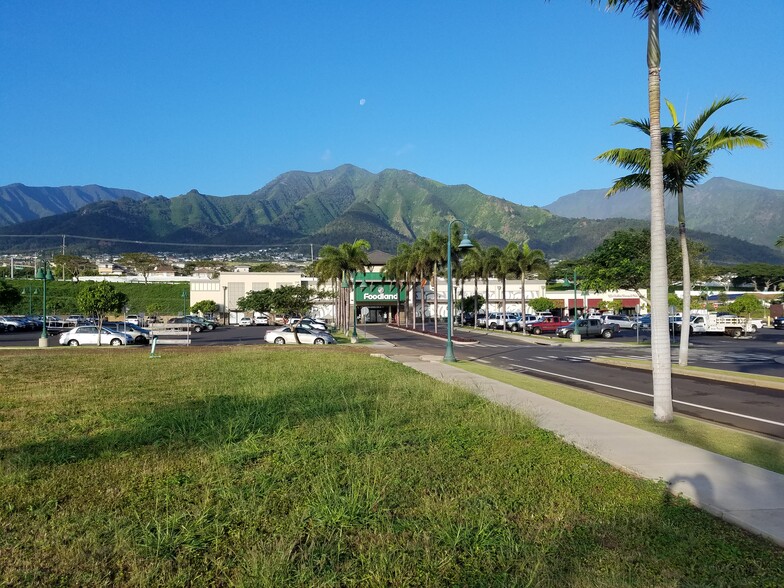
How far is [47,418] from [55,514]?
5.91 metres

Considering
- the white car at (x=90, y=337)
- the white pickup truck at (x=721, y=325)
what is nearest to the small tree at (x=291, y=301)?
the white car at (x=90, y=337)

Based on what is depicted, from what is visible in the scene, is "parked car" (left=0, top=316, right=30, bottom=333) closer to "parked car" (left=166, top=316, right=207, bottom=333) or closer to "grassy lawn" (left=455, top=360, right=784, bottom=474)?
"parked car" (left=166, top=316, right=207, bottom=333)

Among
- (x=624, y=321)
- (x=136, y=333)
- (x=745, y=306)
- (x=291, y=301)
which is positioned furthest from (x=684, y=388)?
(x=291, y=301)

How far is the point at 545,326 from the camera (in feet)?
212

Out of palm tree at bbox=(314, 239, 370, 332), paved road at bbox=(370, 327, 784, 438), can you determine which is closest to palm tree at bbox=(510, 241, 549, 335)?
palm tree at bbox=(314, 239, 370, 332)

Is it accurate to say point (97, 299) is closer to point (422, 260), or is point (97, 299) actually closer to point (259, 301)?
point (422, 260)

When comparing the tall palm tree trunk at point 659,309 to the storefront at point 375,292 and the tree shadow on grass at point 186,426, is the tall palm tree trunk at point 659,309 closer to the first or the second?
the tree shadow on grass at point 186,426

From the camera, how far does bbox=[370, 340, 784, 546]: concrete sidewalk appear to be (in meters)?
6.41

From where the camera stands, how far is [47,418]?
1129 cm

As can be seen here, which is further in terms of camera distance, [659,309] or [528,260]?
[528,260]

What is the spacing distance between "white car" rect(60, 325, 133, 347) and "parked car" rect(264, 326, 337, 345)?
9101 mm

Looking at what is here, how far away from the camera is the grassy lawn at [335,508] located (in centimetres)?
485

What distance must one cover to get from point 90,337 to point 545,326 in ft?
138

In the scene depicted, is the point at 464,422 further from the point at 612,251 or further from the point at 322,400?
the point at 612,251
